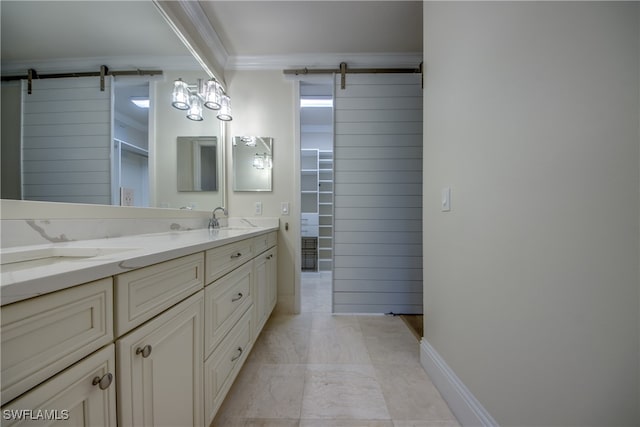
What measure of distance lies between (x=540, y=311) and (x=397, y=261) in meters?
1.61

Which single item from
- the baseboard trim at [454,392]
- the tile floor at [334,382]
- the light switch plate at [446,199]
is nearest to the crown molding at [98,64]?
the tile floor at [334,382]

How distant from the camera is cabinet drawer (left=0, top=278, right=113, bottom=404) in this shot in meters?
0.35

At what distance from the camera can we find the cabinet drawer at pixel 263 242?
1.62 metres

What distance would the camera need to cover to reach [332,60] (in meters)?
2.28

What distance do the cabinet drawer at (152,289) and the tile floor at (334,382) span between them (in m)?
0.80

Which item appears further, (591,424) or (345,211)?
(345,211)

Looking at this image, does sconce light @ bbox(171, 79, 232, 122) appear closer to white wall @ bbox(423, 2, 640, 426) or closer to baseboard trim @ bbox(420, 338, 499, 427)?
white wall @ bbox(423, 2, 640, 426)

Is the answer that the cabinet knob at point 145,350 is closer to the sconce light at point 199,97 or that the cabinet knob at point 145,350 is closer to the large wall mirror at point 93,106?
the large wall mirror at point 93,106

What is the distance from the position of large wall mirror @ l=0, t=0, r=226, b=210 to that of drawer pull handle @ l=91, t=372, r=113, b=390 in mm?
747

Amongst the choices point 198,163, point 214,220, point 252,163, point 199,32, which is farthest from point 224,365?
point 199,32

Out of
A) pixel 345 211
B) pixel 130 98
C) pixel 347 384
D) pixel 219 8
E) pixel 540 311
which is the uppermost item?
pixel 219 8

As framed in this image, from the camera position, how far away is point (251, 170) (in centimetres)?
233

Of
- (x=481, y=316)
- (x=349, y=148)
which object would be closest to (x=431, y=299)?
(x=481, y=316)

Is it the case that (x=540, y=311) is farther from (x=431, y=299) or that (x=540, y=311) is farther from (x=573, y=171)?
(x=431, y=299)
